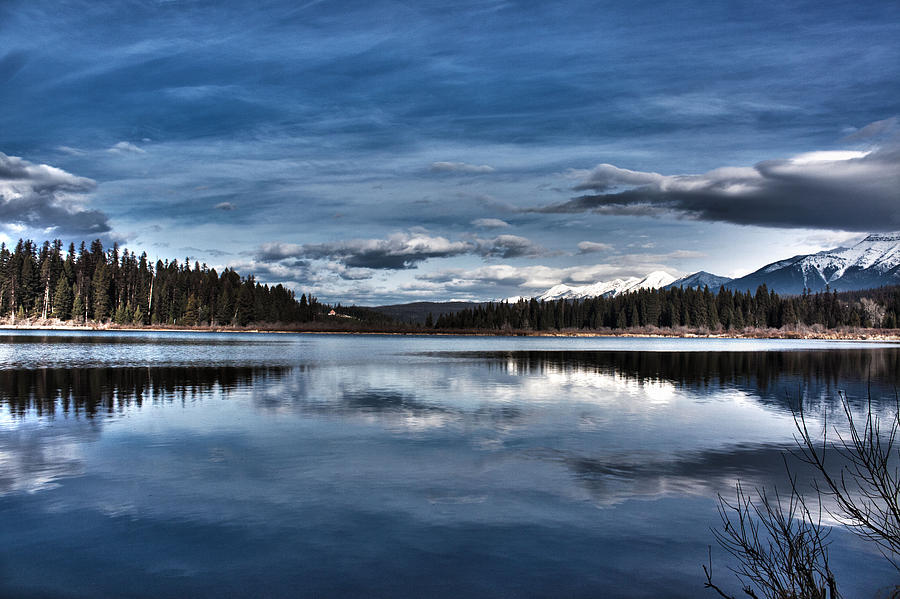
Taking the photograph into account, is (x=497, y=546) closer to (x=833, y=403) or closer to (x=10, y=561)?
(x=10, y=561)

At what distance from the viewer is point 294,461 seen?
14.9 metres

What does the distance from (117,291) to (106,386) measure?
152 metres

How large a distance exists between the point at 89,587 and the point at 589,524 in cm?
741

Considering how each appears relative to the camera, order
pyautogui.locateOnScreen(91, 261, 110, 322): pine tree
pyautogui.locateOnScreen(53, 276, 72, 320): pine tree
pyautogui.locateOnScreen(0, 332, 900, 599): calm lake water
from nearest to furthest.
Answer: pyautogui.locateOnScreen(0, 332, 900, 599): calm lake water → pyautogui.locateOnScreen(53, 276, 72, 320): pine tree → pyautogui.locateOnScreen(91, 261, 110, 322): pine tree

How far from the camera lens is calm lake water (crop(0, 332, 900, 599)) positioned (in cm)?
829

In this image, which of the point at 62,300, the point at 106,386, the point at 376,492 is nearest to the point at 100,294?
the point at 62,300

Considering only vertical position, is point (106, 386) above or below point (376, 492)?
above

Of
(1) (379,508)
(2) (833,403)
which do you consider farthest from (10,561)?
(2) (833,403)

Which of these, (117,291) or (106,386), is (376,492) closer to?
(106,386)

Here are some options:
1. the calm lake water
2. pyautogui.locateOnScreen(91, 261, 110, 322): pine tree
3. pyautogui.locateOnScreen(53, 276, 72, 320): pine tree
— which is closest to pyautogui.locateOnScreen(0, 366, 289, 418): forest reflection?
the calm lake water

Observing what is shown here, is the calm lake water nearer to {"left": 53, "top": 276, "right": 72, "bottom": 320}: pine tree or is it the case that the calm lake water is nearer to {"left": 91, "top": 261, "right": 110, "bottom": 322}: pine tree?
{"left": 53, "top": 276, "right": 72, "bottom": 320}: pine tree

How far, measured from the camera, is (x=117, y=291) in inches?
6462

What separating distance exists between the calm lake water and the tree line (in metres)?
144

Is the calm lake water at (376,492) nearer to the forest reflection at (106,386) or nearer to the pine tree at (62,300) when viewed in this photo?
the forest reflection at (106,386)
